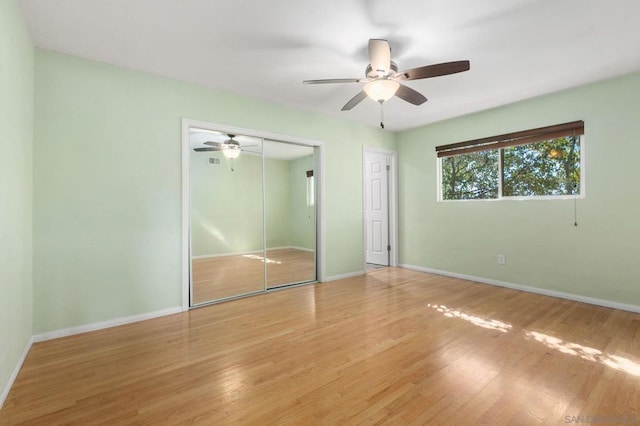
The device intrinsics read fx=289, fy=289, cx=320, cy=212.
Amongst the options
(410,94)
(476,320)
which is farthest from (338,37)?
(476,320)

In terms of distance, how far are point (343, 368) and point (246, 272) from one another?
2.27 meters

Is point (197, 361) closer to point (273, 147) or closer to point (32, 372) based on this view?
point (32, 372)

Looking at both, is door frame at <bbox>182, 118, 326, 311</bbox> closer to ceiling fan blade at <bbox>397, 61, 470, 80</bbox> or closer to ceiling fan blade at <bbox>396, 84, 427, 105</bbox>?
ceiling fan blade at <bbox>396, 84, 427, 105</bbox>

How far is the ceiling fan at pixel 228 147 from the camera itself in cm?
360

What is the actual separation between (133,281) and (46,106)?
1.77 m

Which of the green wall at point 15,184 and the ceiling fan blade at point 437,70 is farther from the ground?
the ceiling fan blade at point 437,70

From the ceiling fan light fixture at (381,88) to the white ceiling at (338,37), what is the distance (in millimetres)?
360

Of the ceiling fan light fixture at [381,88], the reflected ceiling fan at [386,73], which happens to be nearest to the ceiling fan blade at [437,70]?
the reflected ceiling fan at [386,73]

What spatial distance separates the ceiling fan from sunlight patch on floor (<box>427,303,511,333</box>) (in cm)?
308

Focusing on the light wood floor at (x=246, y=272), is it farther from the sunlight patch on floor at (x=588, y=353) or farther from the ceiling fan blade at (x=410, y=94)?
the sunlight patch on floor at (x=588, y=353)

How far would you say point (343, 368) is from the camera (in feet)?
6.81

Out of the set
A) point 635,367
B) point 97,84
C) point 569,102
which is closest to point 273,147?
point 97,84

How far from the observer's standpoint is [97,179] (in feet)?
9.12

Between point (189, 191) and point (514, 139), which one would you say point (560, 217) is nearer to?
point (514, 139)
